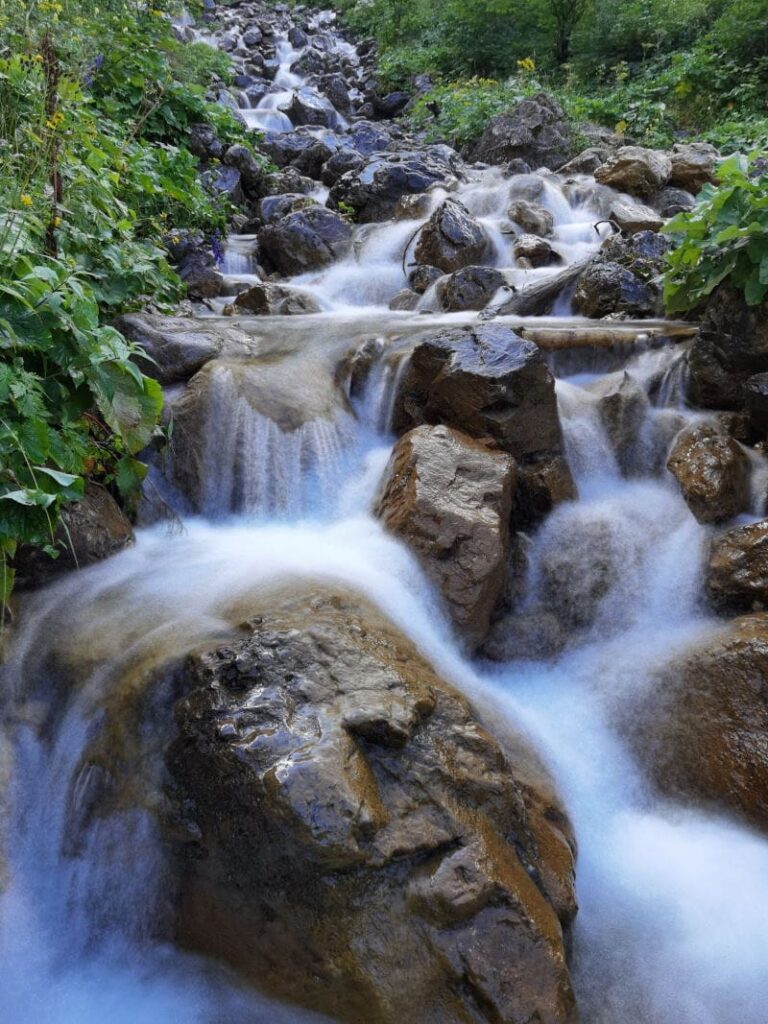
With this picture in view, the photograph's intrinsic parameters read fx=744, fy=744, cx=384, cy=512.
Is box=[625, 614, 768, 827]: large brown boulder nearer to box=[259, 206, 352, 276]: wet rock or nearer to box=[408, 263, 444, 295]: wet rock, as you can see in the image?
box=[408, 263, 444, 295]: wet rock

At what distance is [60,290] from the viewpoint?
2762 mm

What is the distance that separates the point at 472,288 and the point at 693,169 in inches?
196

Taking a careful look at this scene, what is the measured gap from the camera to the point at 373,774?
7.84 feet

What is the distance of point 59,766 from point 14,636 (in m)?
0.68

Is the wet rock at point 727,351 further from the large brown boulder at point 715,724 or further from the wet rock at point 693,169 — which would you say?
the wet rock at point 693,169

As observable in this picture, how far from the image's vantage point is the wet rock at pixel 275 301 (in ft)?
24.4

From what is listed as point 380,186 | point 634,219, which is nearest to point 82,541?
point 634,219

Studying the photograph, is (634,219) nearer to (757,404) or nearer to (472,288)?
(472,288)

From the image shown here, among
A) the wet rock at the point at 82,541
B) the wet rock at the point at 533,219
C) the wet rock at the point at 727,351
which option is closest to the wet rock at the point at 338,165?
the wet rock at the point at 533,219

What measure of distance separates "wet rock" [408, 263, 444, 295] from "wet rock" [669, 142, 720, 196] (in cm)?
433

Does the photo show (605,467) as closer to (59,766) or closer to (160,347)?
(160,347)

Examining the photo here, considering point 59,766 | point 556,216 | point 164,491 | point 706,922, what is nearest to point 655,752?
point 706,922

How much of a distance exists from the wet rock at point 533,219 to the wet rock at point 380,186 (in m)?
1.88

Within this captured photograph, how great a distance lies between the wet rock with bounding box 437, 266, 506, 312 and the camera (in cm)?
724
